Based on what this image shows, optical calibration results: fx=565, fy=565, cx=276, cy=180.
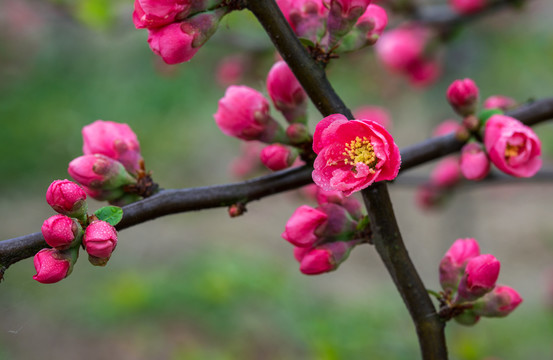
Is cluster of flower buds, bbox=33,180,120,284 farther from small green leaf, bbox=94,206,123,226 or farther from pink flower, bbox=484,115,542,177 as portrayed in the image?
pink flower, bbox=484,115,542,177

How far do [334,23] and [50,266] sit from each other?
470 mm

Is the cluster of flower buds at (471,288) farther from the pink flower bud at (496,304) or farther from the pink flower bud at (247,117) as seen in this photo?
the pink flower bud at (247,117)

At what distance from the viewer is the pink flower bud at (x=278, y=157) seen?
31.9 inches

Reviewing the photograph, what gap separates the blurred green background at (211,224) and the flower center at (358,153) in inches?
18.6

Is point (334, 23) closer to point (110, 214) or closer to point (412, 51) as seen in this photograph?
point (110, 214)

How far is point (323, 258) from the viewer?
77 centimetres

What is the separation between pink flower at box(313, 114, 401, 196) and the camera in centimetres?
62

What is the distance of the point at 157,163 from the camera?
5754 mm

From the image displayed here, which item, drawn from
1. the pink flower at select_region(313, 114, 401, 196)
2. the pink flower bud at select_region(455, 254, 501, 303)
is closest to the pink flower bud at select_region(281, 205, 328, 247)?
the pink flower at select_region(313, 114, 401, 196)

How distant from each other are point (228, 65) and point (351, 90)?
9.75 feet

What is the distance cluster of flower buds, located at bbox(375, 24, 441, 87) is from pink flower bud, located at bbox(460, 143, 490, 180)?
3.43 feet

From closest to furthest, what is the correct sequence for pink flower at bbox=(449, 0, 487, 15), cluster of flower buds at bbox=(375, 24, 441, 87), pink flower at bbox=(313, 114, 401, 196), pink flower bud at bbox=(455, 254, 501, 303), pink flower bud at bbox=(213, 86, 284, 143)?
pink flower at bbox=(313, 114, 401, 196), pink flower bud at bbox=(455, 254, 501, 303), pink flower bud at bbox=(213, 86, 284, 143), pink flower at bbox=(449, 0, 487, 15), cluster of flower buds at bbox=(375, 24, 441, 87)

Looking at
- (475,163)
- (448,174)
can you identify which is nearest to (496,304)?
(475,163)

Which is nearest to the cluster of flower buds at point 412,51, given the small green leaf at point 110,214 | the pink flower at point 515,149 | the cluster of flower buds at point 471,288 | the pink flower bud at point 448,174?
the pink flower bud at point 448,174
